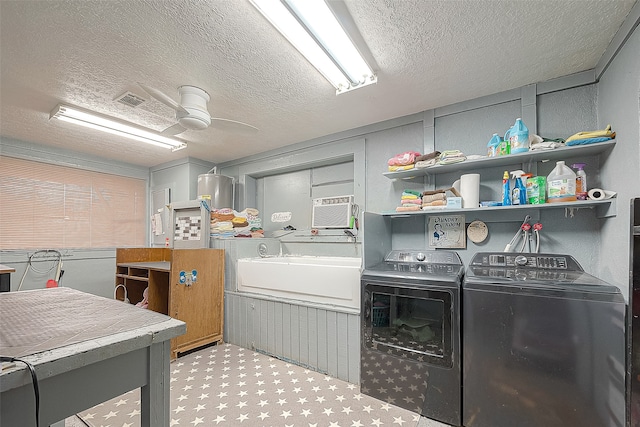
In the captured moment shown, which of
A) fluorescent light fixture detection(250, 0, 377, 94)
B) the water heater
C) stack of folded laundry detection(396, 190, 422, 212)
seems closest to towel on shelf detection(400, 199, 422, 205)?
stack of folded laundry detection(396, 190, 422, 212)

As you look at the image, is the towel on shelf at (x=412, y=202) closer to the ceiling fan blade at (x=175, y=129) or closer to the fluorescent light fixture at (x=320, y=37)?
the fluorescent light fixture at (x=320, y=37)

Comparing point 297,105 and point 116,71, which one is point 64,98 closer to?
point 116,71

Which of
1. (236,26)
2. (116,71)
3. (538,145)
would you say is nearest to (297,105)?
(236,26)

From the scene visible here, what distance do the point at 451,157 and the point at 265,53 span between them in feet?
5.27

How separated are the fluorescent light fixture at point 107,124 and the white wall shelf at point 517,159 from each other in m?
2.73

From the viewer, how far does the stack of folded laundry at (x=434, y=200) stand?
2.32m

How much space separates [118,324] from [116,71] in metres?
1.93

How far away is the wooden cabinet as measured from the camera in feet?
9.41

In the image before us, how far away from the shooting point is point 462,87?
2283 millimetres

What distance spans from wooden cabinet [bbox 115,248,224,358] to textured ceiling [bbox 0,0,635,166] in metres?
1.52

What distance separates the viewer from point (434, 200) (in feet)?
7.78

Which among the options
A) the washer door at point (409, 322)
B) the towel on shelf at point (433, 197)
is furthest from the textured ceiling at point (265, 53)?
the washer door at point (409, 322)

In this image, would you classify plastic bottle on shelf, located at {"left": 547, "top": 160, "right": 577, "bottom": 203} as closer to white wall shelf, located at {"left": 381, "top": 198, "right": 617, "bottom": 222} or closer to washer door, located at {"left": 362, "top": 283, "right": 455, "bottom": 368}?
white wall shelf, located at {"left": 381, "top": 198, "right": 617, "bottom": 222}

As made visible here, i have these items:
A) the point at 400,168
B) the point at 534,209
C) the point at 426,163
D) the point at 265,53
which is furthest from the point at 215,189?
the point at 534,209
